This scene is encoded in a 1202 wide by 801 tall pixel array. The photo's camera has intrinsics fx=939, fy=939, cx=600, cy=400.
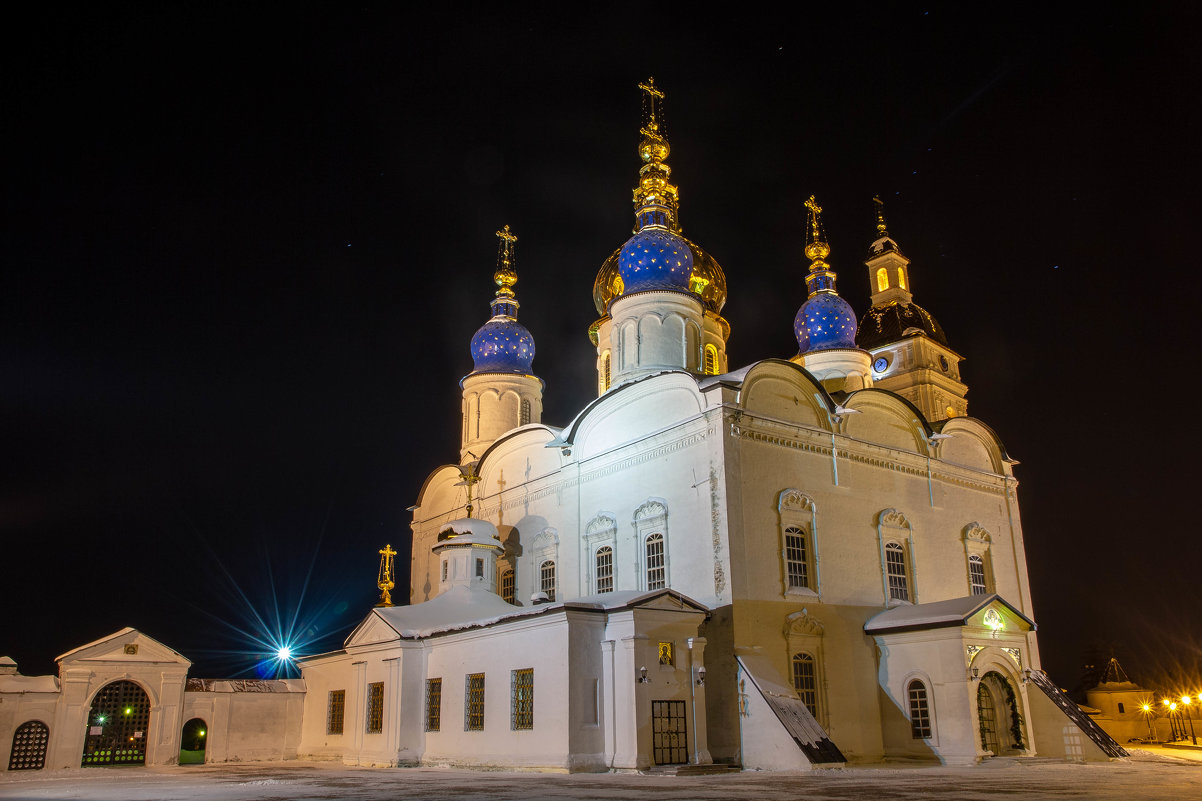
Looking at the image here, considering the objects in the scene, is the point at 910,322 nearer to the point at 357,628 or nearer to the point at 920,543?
the point at 920,543

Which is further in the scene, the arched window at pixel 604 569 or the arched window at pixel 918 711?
the arched window at pixel 604 569

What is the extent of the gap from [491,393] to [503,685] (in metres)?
11.0

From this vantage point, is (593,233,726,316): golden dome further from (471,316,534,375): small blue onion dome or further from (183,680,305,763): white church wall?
(183,680,305,763): white church wall

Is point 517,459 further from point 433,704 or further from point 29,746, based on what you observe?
point 29,746

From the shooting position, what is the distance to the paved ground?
872 centimetres

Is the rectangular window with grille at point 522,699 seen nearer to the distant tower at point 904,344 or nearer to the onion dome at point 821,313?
the onion dome at point 821,313

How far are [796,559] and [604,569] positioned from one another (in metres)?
3.73

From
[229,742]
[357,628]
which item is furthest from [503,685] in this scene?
[229,742]

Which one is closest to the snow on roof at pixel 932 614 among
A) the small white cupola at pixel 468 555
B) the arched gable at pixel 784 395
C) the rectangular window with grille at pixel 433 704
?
the arched gable at pixel 784 395

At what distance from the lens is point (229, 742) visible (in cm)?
1936

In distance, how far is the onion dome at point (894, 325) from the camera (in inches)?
1112

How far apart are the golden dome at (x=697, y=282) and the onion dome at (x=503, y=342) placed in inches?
105

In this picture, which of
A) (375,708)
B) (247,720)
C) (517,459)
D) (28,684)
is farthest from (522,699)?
Result: (28,684)

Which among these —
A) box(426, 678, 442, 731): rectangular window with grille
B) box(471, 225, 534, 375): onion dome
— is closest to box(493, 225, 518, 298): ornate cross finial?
box(471, 225, 534, 375): onion dome
